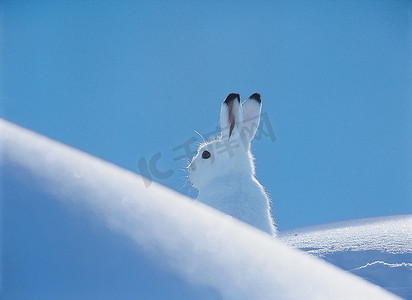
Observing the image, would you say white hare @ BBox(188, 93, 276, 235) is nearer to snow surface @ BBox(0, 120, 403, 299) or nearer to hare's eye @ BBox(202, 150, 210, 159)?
hare's eye @ BBox(202, 150, 210, 159)

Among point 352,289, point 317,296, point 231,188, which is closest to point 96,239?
point 317,296

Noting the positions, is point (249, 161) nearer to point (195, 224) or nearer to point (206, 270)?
point (195, 224)

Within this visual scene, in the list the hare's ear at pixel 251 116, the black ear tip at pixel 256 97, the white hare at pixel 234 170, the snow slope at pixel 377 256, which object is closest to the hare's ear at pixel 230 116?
the white hare at pixel 234 170

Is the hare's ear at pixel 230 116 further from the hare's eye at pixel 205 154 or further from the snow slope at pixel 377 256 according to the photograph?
the snow slope at pixel 377 256

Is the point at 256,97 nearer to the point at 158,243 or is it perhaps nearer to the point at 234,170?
the point at 234,170

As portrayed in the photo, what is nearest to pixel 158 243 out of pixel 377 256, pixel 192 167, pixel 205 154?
pixel 205 154

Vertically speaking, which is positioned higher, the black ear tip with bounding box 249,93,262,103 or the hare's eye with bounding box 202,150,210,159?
the black ear tip with bounding box 249,93,262,103

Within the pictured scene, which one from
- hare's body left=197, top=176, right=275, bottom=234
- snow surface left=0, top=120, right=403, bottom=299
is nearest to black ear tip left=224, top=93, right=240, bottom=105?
hare's body left=197, top=176, right=275, bottom=234
